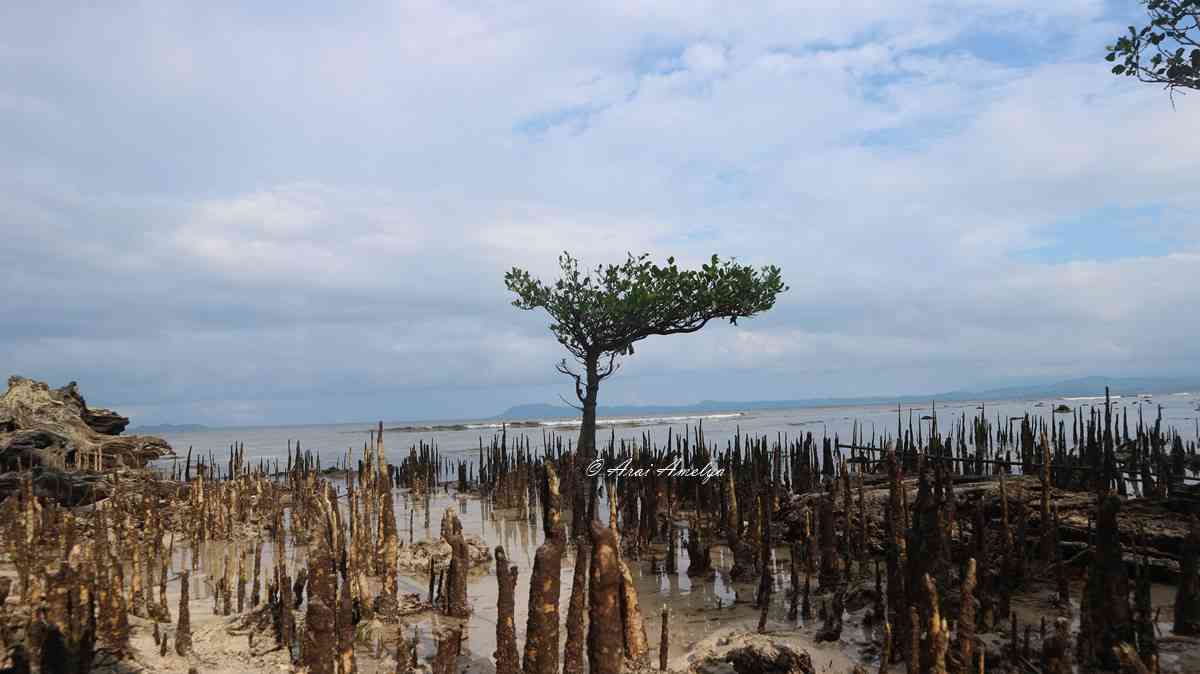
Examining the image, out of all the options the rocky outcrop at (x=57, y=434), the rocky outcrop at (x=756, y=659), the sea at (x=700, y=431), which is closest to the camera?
the rocky outcrop at (x=756, y=659)

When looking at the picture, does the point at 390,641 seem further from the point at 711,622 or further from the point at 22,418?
the point at 22,418

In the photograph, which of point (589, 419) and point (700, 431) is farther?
point (589, 419)

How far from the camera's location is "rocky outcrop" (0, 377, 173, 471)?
1772cm

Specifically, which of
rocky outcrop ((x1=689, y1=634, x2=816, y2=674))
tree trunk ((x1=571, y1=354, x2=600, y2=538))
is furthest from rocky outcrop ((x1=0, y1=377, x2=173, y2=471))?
rocky outcrop ((x1=689, y1=634, x2=816, y2=674))

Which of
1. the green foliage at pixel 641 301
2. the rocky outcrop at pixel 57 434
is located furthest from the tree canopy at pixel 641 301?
the rocky outcrop at pixel 57 434

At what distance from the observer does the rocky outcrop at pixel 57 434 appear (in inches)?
698

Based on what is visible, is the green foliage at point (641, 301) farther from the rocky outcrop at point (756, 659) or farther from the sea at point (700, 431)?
the rocky outcrop at point (756, 659)

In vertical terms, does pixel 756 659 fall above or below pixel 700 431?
below

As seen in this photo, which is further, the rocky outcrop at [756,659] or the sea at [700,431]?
the sea at [700,431]

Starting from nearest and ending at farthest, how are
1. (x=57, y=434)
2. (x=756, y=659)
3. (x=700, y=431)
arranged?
(x=756, y=659) < (x=700, y=431) < (x=57, y=434)

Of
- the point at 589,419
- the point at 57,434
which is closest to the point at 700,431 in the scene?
the point at 589,419

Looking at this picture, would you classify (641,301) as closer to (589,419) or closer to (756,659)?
(589,419)

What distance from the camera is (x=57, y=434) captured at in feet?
62.9

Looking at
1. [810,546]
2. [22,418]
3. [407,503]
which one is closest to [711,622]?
[810,546]
